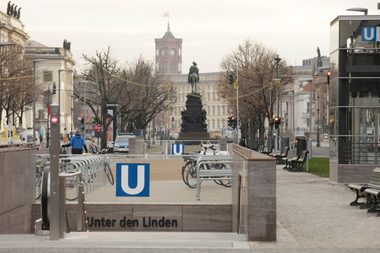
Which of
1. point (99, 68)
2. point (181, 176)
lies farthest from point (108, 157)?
point (99, 68)

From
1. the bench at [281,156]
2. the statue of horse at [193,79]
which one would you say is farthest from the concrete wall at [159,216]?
the statue of horse at [193,79]

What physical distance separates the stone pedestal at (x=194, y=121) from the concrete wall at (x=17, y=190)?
136ft

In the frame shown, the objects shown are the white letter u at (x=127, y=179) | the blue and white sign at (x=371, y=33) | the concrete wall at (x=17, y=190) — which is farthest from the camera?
→ the blue and white sign at (x=371, y=33)

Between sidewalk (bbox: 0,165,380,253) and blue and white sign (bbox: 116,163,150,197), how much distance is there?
2424mm

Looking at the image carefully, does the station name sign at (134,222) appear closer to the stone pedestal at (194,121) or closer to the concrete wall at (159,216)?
the concrete wall at (159,216)

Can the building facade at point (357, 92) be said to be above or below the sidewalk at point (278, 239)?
above

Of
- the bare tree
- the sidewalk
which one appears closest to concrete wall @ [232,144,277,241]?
the sidewalk

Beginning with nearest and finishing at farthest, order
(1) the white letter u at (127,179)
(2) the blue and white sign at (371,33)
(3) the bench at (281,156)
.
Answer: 1. (1) the white letter u at (127,179)
2. (2) the blue and white sign at (371,33)
3. (3) the bench at (281,156)

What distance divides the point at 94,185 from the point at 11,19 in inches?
3009

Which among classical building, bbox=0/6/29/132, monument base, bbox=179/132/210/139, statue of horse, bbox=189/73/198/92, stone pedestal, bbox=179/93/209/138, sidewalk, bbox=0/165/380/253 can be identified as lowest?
sidewalk, bbox=0/165/380/253

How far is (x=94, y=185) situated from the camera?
545 inches

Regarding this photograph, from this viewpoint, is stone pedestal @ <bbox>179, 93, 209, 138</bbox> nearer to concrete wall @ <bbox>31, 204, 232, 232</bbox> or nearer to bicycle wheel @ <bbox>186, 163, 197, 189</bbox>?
bicycle wheel @ <bbox>186, 163, 197, 189</bbox>

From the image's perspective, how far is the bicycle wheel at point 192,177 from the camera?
535 inches

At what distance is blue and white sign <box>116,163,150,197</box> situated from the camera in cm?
1305
